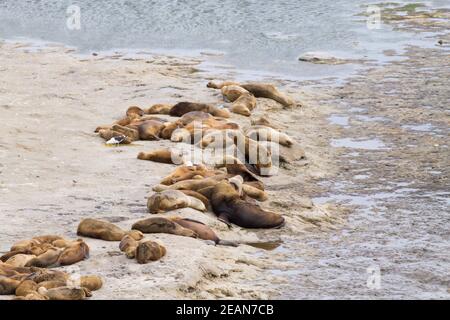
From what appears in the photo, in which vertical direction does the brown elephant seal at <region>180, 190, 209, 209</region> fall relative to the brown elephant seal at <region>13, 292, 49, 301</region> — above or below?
below

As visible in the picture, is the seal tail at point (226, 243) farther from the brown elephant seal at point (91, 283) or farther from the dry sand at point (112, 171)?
the brown elephant seal at point (91, 283)

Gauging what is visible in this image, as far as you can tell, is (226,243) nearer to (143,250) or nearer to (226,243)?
(226,243)

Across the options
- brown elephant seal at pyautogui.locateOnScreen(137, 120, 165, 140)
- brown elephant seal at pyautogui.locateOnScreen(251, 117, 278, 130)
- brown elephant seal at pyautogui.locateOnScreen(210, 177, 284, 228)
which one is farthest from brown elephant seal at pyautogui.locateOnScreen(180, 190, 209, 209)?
brown elephant seal at pyautogui.locateOnScreen(251, 117, 278, 130)

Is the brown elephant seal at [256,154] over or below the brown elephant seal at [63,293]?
below

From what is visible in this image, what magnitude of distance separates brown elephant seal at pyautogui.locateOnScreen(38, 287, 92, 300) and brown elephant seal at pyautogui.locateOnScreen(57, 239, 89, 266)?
27.7 inches

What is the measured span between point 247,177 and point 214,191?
1.04 meters

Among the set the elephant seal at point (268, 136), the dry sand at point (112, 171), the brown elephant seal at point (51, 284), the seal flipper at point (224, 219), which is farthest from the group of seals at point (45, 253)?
the elephant seal at point (268, 136)

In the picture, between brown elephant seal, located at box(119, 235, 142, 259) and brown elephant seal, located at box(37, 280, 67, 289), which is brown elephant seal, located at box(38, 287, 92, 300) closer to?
brown elephant seal, located at box(37, 280, 67, 289)

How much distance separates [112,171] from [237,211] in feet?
6.48

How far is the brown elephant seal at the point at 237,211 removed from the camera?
8.98 m

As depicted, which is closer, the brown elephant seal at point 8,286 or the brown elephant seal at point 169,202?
the brown elephant seal at point 8,286

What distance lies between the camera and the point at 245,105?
1348 centimetres

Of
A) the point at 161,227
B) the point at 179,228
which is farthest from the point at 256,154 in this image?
the point at 161,227

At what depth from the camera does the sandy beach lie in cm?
759
